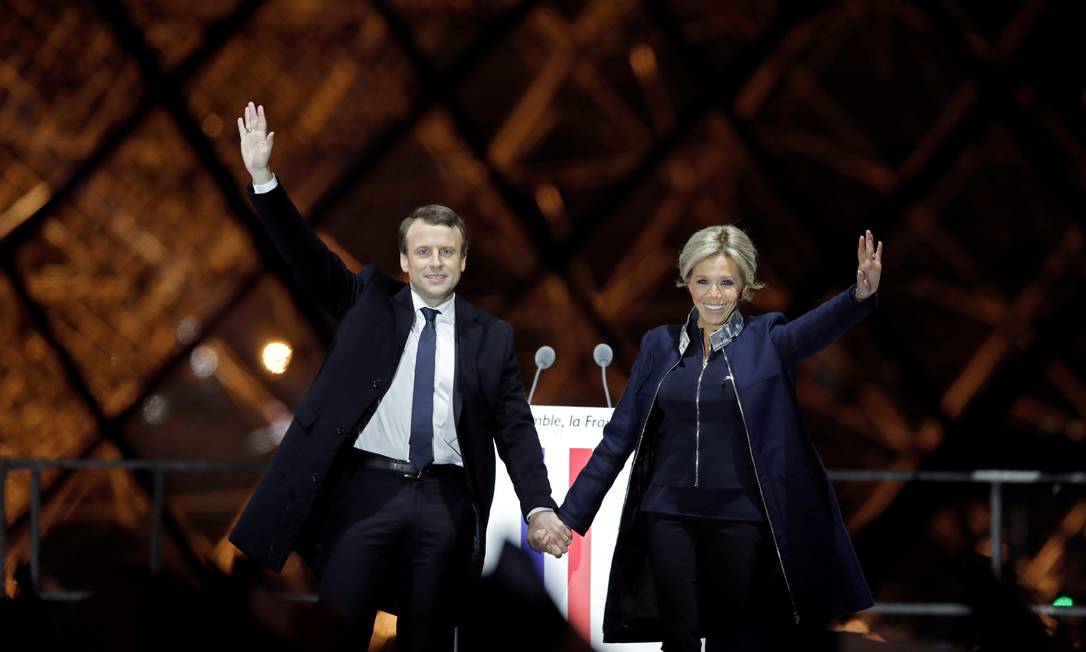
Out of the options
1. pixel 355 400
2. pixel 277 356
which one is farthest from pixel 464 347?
pixel 277 356

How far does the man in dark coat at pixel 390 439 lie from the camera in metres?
1.65

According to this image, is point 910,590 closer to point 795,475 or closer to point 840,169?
A: point 840,169

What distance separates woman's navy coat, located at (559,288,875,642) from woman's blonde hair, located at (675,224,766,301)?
0.11 metres

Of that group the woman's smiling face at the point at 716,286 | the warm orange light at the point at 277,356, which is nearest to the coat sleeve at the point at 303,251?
the woman's smiling face at the point at 716,286

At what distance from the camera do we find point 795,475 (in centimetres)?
178

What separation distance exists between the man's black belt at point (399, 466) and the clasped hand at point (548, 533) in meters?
0.24

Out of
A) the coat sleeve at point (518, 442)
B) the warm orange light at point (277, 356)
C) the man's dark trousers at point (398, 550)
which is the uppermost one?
the warm orange light at point (277, 356)

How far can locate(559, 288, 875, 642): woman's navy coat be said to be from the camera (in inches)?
69.4

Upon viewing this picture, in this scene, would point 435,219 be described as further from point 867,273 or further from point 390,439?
point 867,273

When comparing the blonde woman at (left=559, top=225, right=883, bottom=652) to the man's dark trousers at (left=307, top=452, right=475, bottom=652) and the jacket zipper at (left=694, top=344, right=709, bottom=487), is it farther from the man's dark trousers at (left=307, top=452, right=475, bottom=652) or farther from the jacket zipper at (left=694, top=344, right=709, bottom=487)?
the man's dark trousers at (left=307, top=452, right=475, bottom=652)

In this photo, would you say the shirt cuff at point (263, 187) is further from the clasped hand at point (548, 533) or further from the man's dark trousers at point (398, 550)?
the clasped hand at point (548, 533)

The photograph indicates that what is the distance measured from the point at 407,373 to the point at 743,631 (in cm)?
135

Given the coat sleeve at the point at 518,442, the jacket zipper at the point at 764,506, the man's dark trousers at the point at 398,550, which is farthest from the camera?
the coat sleeve at the point at 518,442

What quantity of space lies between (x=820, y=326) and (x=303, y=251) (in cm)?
91
